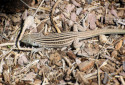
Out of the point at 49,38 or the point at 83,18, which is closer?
the point at 49,38

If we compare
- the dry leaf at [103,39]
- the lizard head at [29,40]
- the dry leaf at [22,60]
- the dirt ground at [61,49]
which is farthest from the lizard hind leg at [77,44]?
the dry leaf at [22,60]

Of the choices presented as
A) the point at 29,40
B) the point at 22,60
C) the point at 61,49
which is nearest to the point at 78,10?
the point at 61,49

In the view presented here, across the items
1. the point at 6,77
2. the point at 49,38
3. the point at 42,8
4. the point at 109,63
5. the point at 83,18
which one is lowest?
the point at 6,77

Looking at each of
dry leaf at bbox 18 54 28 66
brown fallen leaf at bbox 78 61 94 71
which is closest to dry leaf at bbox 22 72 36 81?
dry leaf at bbox 18 54 28 66

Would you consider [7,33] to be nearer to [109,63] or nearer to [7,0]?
[7,0]

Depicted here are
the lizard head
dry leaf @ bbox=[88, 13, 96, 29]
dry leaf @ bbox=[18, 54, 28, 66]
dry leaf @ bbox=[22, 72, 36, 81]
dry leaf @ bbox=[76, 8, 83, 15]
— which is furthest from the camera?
dry leaf @ bbox=[76, 8, 83, 15]

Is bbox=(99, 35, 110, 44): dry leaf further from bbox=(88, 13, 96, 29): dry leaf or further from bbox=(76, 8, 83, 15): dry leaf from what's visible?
bbox=(76, 8, 83, 15): dry leaf

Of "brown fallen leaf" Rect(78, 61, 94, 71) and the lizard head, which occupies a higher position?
the lizard head

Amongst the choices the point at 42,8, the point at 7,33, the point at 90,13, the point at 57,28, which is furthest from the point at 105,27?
the point at 7,33
